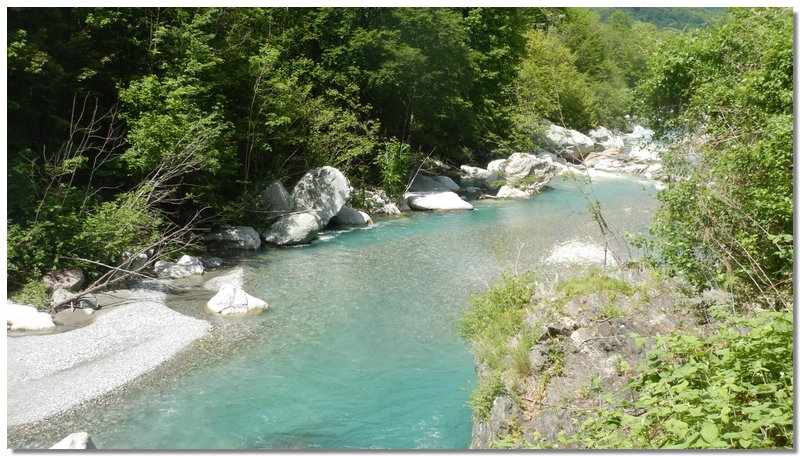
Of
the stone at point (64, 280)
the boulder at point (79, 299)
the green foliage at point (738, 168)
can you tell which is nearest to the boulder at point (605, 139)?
the green foliage at point (738, 168)

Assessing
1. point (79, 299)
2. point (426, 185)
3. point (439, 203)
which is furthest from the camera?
point (426, 185)

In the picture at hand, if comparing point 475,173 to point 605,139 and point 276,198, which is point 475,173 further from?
point 276,198

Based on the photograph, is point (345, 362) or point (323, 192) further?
point (323, 192)

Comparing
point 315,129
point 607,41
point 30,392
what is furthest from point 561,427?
point 607,41

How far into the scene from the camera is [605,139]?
111 feet

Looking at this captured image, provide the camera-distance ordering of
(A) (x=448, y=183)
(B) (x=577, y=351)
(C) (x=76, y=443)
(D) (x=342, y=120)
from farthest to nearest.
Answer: (A) (x=448, y=183), (D) (x=342, y=120), (B) (x=577, y=351), (C) (x=76, y=443)

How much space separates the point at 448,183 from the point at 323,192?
733 centimetres

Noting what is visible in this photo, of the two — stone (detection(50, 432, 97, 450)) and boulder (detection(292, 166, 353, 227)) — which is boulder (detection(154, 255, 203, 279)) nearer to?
boulder (detection(292, 166, 353, 227))

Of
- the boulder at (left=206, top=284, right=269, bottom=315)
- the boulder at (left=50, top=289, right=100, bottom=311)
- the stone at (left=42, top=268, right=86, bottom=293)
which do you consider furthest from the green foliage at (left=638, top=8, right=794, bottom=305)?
the stone at (left=42, top=268, right=86, bottom=293)

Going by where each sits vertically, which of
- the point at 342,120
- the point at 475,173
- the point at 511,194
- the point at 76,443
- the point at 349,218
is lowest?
the point at 475,173

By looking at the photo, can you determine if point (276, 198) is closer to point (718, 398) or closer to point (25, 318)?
point (25, 318)

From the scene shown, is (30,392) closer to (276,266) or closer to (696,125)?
(276,266)

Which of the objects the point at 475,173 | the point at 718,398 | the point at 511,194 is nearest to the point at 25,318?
the point at 718,398

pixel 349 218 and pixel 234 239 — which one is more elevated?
pixel 234 239
